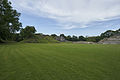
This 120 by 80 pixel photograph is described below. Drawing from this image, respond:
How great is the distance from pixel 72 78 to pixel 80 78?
14.4 inches

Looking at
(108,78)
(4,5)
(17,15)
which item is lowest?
(108,78)

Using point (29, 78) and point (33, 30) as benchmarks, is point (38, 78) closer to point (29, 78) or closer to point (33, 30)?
point (29, 78)

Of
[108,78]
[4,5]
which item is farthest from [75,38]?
[108,78]

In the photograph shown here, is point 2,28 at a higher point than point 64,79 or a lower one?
higher

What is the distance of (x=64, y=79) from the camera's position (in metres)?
3.15

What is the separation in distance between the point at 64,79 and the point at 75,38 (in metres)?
79.5

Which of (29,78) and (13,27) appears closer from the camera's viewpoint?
(29,78)

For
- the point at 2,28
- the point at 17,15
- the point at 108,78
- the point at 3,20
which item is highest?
the point at 17,15

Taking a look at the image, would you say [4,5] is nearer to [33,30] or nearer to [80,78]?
[33,30]

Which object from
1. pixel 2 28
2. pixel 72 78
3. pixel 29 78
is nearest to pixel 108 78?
pixel 72 78

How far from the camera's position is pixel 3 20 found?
23.1 m

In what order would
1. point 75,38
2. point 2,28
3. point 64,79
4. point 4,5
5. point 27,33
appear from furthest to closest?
1. point 75,38
2. point 27,33
3. point 4,5
4. point 2,28
5. point 64,79

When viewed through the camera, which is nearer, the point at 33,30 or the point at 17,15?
the point at 17,15

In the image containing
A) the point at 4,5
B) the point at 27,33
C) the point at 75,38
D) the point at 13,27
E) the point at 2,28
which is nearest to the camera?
the point at 2,28
